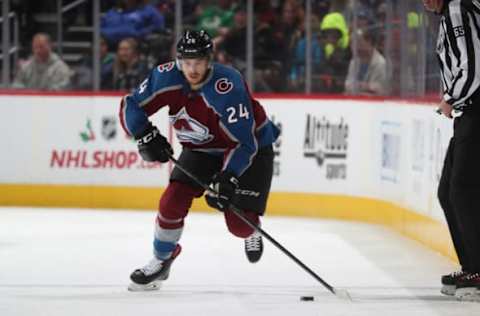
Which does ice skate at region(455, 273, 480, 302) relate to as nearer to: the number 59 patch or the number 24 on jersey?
the number 59 patch

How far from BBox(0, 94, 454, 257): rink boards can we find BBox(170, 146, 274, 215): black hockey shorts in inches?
93.2

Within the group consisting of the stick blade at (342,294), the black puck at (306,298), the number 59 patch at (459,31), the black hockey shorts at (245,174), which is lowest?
the stick blade at (342,294)

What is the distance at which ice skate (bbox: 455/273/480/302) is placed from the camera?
17.5ft

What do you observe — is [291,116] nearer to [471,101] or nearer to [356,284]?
[356,284]

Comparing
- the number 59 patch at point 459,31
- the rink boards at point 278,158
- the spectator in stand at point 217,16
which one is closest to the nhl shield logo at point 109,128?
the rink boards at point 278,158

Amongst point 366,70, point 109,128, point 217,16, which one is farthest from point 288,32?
point 109,128

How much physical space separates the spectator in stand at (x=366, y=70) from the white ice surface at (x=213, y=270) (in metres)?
1.17

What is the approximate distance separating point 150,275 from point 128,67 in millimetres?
5134

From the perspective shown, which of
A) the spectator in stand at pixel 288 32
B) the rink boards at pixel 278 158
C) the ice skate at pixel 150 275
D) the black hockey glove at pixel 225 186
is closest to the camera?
the black hockey glove at pixel 225 186

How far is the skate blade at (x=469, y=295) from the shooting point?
17.4 ft

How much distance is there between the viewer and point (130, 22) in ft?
35.1

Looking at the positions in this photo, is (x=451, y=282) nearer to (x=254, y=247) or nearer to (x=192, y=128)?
(x=254, y=247)

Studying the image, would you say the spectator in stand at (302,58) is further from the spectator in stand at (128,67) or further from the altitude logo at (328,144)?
the spectator in stand at (128,67)

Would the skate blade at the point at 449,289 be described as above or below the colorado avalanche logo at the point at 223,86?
below
